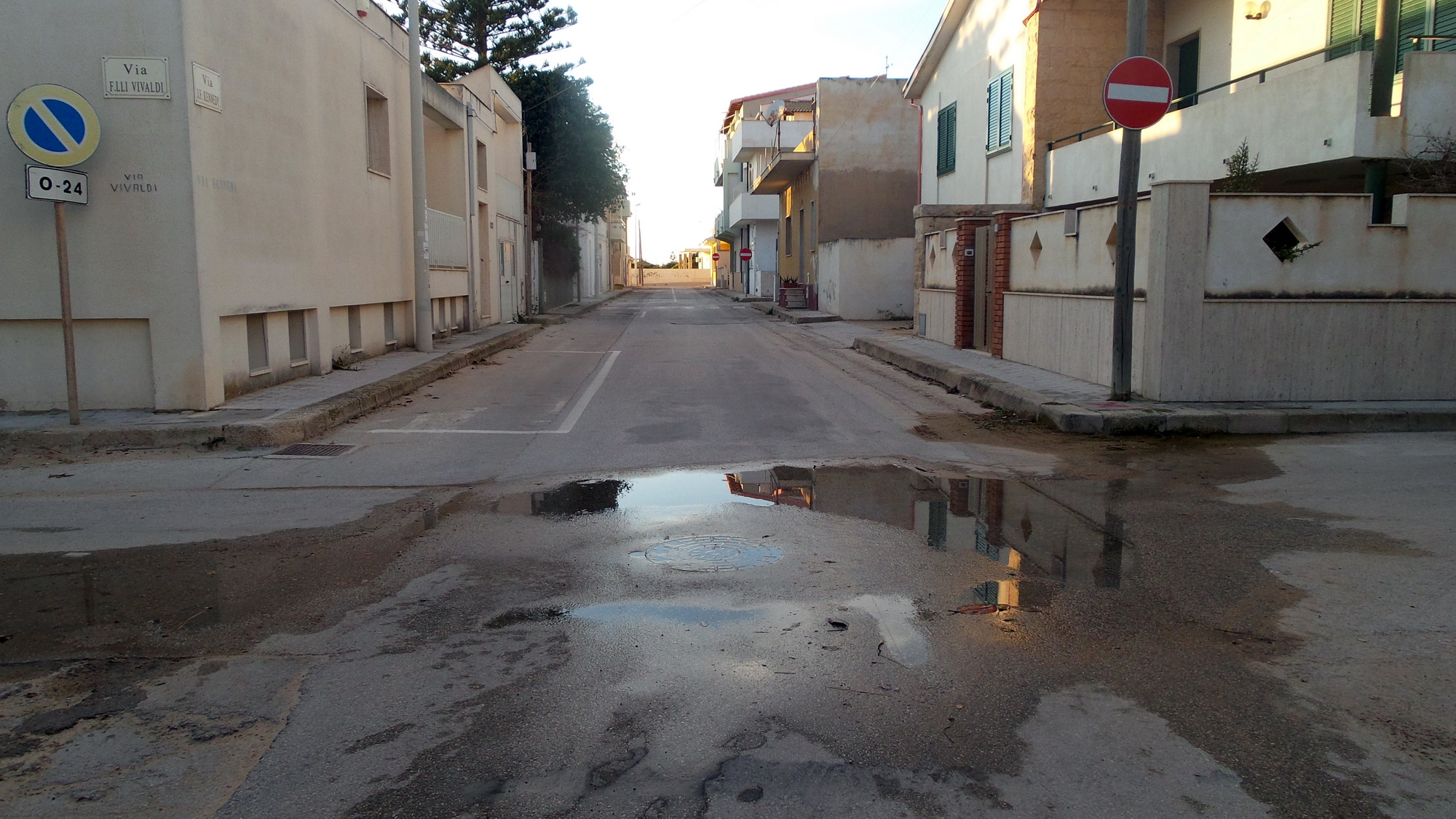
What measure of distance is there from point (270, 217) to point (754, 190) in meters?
37.8

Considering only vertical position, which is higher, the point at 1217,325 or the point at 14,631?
the point at 1217,325

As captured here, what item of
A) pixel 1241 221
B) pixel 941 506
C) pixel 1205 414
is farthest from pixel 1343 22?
pixel 941 506

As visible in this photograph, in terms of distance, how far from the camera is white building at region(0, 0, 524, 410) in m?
9.57

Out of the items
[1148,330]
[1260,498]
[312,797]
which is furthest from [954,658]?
[1148,330]

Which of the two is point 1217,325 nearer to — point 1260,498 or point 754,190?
point 1260,498

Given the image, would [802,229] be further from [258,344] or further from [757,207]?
[258,344]

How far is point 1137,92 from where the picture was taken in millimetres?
9805

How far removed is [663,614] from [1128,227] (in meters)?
7.51

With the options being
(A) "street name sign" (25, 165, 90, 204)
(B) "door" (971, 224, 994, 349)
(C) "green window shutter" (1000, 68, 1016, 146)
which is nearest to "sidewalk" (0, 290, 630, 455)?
(A) "street name sign" (25, 165, 90, 204)

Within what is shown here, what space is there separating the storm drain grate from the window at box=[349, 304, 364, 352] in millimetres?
6351

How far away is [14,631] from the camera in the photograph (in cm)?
464

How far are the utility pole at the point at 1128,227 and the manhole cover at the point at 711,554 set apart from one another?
19.7 ft

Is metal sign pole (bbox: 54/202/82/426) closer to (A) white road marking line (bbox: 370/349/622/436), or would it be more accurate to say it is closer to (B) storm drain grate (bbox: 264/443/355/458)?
(B) storm drain grate (bbox: 264/443/355/458)

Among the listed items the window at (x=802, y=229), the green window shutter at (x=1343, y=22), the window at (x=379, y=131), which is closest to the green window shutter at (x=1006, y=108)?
the green window shutter at (x=1343, y=22)
